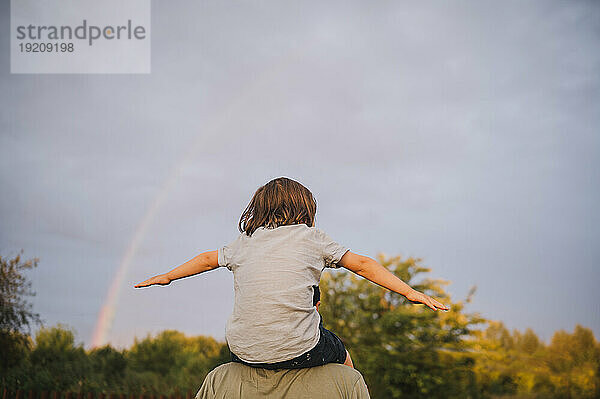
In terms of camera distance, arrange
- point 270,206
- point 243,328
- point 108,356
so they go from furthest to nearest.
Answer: point 108,356, point 270,206, point 243,328

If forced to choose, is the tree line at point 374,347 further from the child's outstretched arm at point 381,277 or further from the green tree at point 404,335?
the child's outstretched arm at point 381,277

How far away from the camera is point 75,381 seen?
28.0ft

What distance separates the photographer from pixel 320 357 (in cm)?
215

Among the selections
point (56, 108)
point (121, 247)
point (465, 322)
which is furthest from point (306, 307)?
point (56, 108)

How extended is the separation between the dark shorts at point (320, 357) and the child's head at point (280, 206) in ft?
1.60

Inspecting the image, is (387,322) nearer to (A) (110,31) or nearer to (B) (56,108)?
(A) (110,31)

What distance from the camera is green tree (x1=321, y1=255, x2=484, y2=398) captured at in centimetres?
1145

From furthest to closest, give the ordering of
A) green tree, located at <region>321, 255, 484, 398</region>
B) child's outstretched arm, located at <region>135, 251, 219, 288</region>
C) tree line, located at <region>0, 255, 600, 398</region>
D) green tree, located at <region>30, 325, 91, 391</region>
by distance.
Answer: green tree, located at <region>321, 255, 484, 398</region> < tree line, located at <region>0, 255, 600, 398</region> < green tree, located at <region>30, 325, 91, 391</region> < child's outstretched arm, located at <region>135, 251, 219, 288</region>

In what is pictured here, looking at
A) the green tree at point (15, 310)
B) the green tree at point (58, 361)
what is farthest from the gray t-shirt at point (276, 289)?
the green tree at point (15, 310)

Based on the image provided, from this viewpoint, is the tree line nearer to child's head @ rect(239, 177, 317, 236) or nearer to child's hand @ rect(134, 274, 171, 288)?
child's hand @ rect(134, 274, 171, 288)

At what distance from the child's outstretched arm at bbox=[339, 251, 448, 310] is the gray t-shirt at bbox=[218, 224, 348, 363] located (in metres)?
0.06

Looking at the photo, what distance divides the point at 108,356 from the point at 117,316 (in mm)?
5420

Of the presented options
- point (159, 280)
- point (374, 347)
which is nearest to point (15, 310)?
point (374, 347)

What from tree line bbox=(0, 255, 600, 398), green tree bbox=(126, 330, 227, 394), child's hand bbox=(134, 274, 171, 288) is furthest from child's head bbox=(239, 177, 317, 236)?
tree line bbox=(0, 255, 600, 398)
